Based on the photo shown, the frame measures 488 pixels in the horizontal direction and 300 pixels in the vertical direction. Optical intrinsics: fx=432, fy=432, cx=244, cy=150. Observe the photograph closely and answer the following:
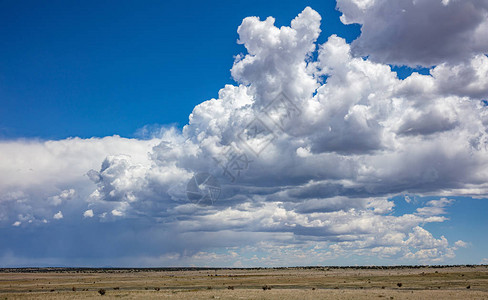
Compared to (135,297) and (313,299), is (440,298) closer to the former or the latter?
(313,299)

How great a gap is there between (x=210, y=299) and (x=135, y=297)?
1416 centimetres

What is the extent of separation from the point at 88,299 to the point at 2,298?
57.1ft

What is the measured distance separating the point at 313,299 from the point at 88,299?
35.4m

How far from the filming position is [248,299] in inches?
2557

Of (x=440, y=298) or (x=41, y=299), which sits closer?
(x=440, y=298)

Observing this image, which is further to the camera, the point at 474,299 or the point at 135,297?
the point at 135,297

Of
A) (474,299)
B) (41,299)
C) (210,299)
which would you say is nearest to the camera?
(474,299)

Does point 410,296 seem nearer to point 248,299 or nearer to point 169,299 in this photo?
point 248,299

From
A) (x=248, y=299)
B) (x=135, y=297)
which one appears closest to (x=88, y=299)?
(x=135, y=297)

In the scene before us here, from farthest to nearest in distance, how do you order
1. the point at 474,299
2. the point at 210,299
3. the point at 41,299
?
the point at 41,299, the point at 210,299, the point at 474,299

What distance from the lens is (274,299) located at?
64062 mm

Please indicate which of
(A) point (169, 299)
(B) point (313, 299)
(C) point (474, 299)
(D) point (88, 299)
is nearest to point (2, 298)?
(D) point (88, 299)

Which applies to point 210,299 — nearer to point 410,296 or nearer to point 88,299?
point 88,299

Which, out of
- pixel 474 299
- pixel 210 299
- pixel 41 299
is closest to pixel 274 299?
pixel 210 299
